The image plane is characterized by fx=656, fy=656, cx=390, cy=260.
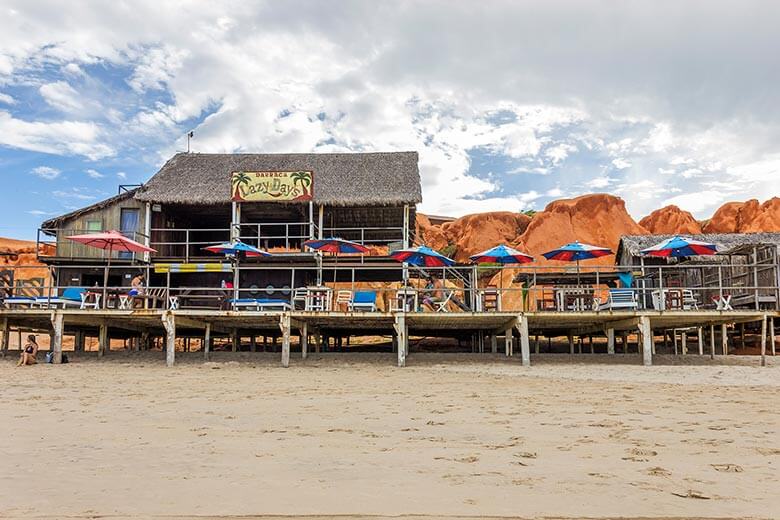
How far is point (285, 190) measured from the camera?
21453mm

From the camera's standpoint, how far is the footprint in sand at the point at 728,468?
5.20m

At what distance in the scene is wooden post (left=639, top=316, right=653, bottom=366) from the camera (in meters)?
15.7

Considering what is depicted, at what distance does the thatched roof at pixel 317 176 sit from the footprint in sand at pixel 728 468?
1629 cm

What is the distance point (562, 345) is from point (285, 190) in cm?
1201

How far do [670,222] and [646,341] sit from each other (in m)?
35.6

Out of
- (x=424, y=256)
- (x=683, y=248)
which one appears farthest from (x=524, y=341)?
(x=683, y=248)

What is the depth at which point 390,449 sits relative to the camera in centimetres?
614

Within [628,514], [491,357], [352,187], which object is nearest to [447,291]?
[491,357]

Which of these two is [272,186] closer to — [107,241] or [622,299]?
[107,241]

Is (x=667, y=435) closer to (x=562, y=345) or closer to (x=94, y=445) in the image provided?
(x=94, y=445)

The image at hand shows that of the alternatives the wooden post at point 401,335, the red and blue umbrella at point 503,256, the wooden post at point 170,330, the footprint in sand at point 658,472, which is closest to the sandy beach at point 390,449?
the footprint in sand at point 658,472

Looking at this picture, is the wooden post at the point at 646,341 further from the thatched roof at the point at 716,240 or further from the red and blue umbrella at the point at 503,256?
the thatched roof at the point at 716,240

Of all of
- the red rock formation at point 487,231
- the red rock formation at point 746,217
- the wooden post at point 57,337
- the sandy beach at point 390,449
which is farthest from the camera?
the red rock formation at point 487,231

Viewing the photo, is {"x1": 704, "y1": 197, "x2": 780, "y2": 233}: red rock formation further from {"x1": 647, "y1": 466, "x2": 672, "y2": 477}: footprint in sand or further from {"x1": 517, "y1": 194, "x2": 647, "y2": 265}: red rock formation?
{"x1": 647, "y1": 466, "x2": 672, "y2": 477}: footprint in sand
